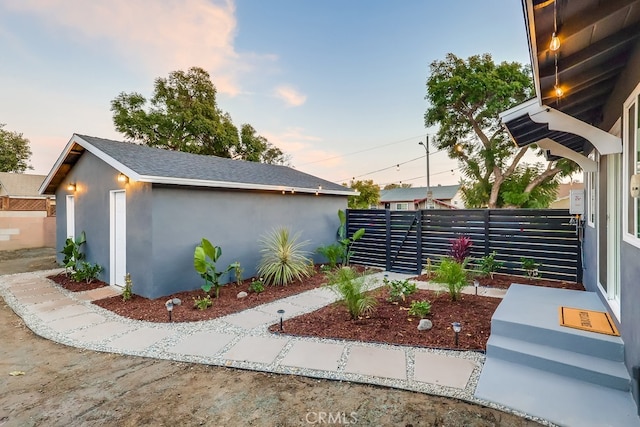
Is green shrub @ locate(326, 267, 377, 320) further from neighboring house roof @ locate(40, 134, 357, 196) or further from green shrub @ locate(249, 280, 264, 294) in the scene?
neighboring house roof @ locate(40, 134, 357, 196)

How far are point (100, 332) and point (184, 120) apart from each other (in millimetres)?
18619

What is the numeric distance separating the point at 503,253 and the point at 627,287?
449 cm

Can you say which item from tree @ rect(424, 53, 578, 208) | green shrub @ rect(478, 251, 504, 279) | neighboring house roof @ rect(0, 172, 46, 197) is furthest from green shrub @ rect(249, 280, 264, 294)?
neighboring house roof @ rect(0, 172, 46, 197)

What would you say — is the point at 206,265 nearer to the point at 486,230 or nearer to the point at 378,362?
the point at 378,362

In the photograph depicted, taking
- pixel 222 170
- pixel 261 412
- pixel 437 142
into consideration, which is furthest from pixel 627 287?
pixel 437 142

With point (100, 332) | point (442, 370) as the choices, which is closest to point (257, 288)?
point (100, 332)

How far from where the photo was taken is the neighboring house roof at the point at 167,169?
5.89 meters

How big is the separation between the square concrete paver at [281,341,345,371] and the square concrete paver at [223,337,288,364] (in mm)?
187

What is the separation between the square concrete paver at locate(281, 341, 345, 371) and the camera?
10.5ft

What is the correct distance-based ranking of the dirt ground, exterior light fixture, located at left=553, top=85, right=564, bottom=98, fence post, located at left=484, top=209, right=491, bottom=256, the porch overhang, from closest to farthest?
the dirt ground → exterior light fixture, located at left=553, top=85, right=564, bottom=98 → the porch overhang → fence post, located at left=484, top=209, right=491, bottom=256

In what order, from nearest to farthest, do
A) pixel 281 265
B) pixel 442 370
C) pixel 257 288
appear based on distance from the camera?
1. pixel 442 370
2. pixel 257 288
3. pixel 281 265

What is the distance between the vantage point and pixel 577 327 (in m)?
3.07

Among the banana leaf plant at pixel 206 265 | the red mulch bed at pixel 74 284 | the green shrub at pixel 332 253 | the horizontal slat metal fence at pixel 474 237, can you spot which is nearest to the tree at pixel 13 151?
the red mulch bed at pixel 74 284

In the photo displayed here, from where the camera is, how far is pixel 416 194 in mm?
33562
